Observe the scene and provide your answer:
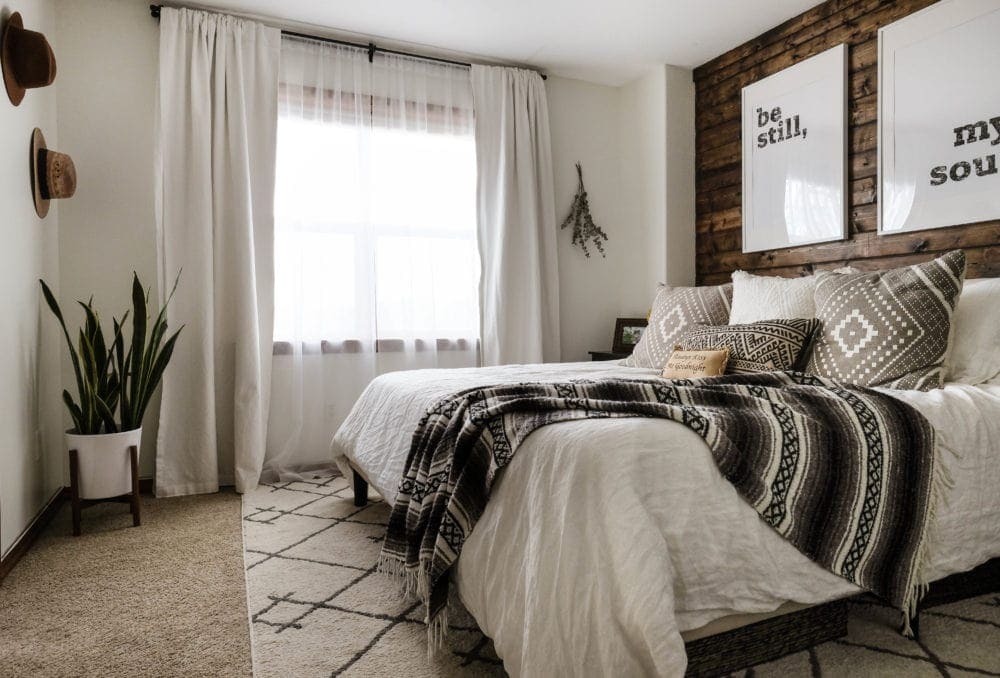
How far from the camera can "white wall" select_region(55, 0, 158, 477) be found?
10.4 ft

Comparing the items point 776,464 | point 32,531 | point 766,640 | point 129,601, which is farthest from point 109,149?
point 766,640

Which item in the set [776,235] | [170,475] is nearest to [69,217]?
[170,475]

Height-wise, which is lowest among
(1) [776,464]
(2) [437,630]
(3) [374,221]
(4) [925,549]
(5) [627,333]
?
(2) [437,630]

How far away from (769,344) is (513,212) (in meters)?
2.07

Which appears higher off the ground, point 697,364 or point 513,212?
point 513,212

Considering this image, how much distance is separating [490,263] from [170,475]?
211 cm

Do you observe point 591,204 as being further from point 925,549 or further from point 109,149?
point 925,549

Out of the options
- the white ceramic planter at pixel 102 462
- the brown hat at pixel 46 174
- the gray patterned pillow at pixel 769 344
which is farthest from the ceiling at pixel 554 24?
the white ceramic planter at pixel 102 462

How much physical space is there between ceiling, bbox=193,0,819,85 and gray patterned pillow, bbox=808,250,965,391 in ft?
5.91

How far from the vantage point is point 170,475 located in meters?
3.20

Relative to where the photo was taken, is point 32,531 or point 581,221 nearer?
point 32,531

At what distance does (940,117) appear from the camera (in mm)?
2701

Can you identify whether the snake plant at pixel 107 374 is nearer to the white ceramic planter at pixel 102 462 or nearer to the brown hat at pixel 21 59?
the white ceramic planter at pixel 102 462

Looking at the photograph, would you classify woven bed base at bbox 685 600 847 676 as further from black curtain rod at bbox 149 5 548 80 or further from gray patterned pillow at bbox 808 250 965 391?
black curtain rod at bbox 149 5 548 80
